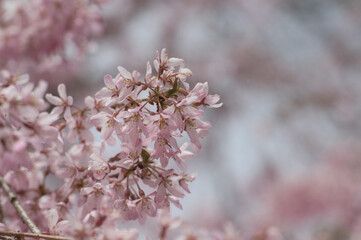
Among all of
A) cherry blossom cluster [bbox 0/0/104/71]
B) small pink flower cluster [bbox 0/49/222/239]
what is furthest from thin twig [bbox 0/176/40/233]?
cherry blossom cluster [bbox 0/0/104/71]

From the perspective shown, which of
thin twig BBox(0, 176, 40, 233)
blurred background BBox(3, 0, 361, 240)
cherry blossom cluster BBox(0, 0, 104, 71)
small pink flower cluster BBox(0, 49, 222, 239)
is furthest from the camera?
blurred background BBox(3, 0, 361, 240)

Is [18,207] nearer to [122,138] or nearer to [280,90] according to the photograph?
[122,138]

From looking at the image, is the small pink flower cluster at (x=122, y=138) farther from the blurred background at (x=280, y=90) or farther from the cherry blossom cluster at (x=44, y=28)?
the blurred background at (x=280, y=90)

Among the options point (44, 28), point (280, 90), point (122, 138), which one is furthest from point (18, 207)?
point (280, 90)

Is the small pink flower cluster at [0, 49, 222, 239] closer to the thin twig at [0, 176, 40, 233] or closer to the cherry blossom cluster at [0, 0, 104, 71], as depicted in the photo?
the thin twig at [0, 176, 40, 233]

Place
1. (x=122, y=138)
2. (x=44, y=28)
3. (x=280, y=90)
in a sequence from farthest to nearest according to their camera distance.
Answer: (x=280, y=90) → (x=44, y=28) → (x=122, y=138)

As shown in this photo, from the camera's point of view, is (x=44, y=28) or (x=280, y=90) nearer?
(x=44, y=28)

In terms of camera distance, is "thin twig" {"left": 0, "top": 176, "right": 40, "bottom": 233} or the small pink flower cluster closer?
the small pink flower cluster
